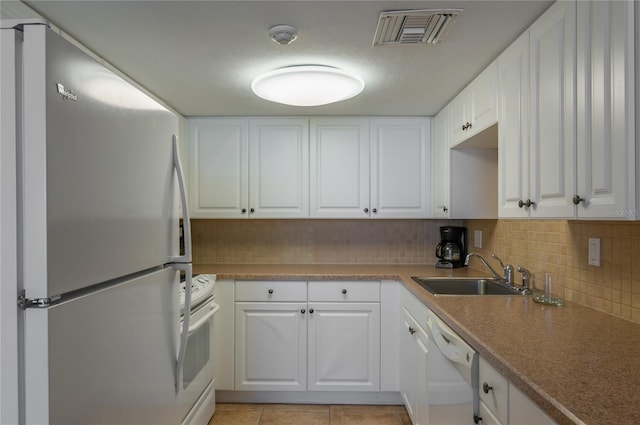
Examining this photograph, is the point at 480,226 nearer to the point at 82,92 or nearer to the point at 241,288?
the point at 241,288

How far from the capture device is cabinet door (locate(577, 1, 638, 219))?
38.1 inches

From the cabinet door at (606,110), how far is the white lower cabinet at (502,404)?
56cm

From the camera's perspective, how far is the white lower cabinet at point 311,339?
2510 mm

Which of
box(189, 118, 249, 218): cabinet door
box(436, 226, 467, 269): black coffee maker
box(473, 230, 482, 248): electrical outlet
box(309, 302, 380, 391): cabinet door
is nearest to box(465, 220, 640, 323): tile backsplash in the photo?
box(473, 230, 482, 248): electrical outlet

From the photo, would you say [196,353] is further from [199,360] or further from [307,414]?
[307,414]

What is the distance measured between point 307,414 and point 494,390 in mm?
1677

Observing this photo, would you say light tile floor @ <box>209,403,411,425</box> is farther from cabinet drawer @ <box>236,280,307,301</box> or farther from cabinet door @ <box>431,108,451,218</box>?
cabinet door @ <box>431,108,451,218</box>

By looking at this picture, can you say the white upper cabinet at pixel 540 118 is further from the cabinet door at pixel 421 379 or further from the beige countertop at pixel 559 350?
the cabinet door at pixel 421 379

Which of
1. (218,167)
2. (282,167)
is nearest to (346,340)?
(282,167)

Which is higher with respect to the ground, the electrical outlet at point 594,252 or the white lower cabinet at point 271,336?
the electrical outlet at point 594,252

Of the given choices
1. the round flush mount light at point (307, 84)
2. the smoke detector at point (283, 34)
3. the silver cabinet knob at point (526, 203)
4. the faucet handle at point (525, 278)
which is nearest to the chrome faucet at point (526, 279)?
the faucet handle at point (525, 278)

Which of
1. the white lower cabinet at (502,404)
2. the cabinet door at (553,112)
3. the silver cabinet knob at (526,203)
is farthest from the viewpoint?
the silver cabinet knob at (526,203)

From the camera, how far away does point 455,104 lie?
2.33 m

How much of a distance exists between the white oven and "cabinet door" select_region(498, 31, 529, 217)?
63.3 inches
